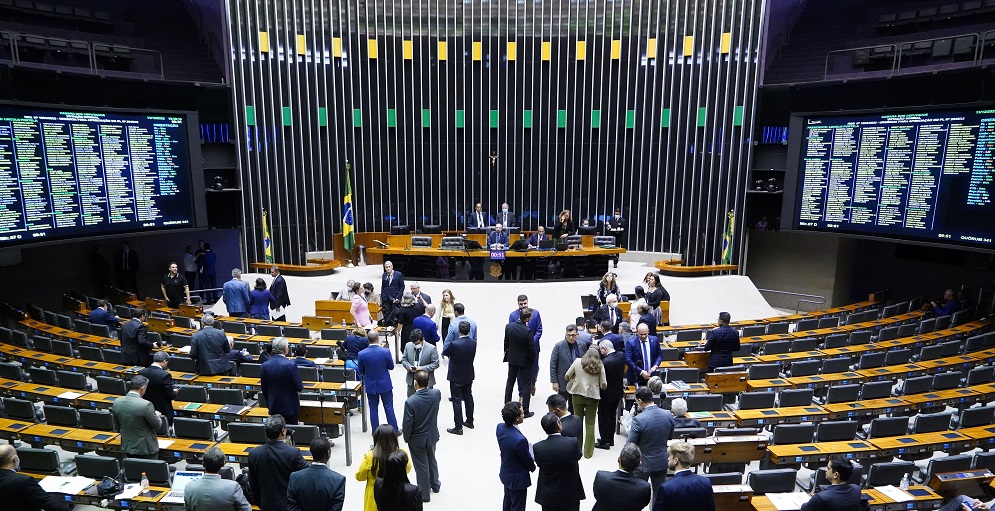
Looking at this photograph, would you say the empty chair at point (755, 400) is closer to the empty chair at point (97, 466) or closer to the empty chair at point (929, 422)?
the empty chair at point (929, 422)

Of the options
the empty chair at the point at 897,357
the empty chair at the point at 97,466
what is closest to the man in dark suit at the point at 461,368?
the empty chair at the point at 97,466

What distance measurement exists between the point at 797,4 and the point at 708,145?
479 cm

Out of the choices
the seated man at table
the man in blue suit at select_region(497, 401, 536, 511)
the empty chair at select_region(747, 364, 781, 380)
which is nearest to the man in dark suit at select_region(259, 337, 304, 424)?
the man in blue suit at select_region(497, 401, 536, 511)

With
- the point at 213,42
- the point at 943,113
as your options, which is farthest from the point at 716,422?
the point at 213,42

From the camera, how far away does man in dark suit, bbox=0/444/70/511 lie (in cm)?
414

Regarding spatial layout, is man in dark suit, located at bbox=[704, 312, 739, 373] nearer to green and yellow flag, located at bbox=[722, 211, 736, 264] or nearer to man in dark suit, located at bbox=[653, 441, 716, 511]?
man in dark suit, located at bbox=[653, 441, 716, 511]

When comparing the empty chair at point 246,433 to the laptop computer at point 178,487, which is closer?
the laptop computer at point 178,487

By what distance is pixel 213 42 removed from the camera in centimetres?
1595

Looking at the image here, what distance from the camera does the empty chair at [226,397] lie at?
6.61m

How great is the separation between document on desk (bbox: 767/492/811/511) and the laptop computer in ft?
15.0

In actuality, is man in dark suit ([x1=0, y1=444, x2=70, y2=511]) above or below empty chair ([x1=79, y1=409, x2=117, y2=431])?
above

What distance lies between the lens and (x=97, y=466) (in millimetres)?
5156

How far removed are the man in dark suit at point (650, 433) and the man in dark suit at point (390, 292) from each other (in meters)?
5.93

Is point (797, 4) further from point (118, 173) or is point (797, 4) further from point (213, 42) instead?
point (118, 173)
